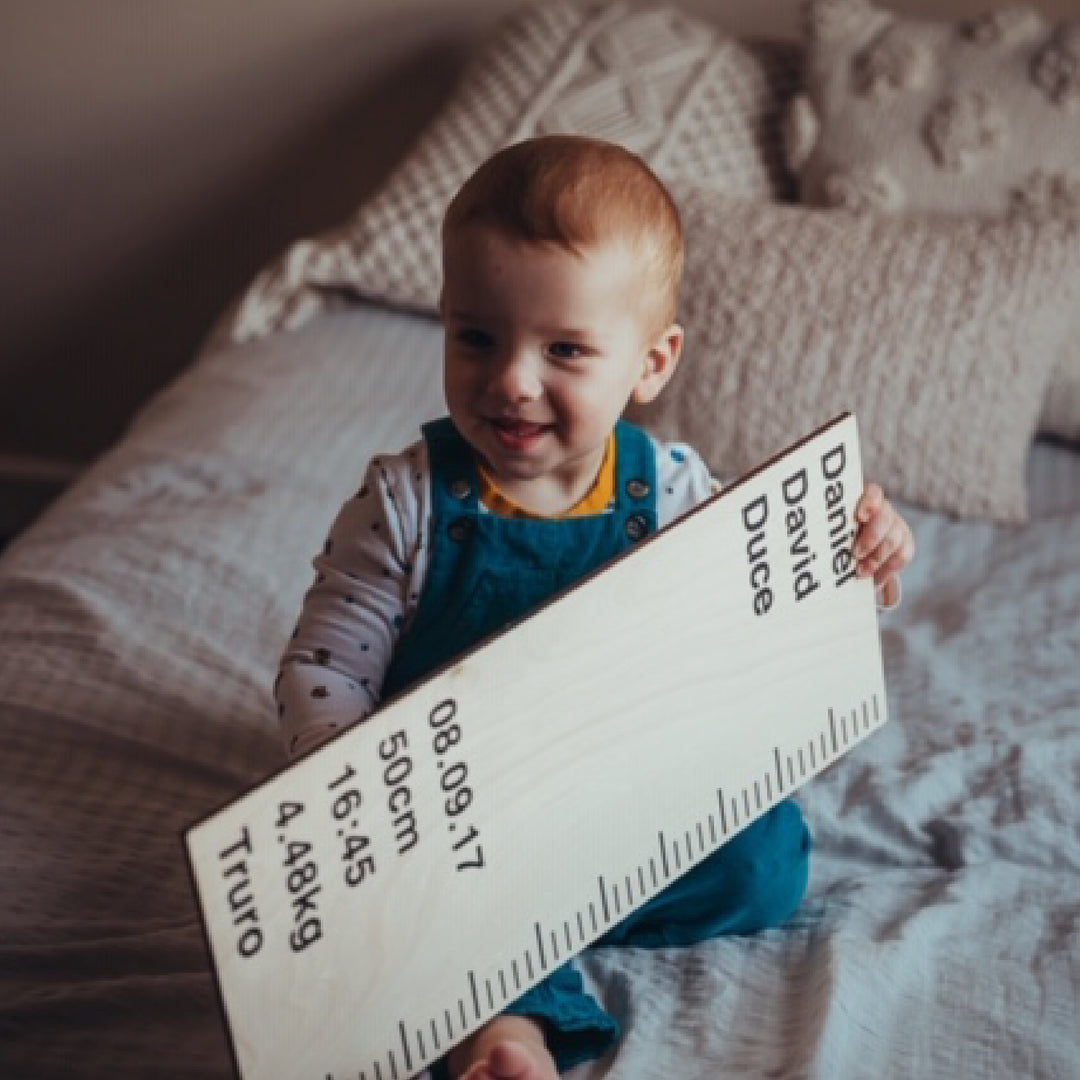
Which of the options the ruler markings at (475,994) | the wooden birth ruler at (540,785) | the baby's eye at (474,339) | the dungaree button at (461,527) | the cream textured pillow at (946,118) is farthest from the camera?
the cream textured pillow at (946,118)

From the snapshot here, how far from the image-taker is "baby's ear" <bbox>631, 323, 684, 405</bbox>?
1.04m

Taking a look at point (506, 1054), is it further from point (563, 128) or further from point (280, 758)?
point (563, 128)

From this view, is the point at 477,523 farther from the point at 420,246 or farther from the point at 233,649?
the point at 420,246

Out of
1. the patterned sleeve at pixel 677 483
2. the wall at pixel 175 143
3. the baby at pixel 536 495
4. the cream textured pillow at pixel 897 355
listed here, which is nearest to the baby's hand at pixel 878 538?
the baby at pixel 536 495

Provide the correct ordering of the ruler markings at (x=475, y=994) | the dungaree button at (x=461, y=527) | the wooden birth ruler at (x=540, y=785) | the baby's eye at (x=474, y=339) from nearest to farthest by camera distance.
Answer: the wooden birth ruler at (x=540, y=785) < the ruler markings at (x=475, y=994) < the baby's eye at (x=474, y=339) < the dungaree button at (x=461, y=527)

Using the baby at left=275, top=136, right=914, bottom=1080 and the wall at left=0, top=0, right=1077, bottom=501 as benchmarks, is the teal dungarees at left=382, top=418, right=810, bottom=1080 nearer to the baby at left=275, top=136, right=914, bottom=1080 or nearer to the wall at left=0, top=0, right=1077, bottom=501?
the baby at left=275, top=136, right=914, bottom=1080

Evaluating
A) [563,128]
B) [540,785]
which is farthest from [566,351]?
[563,128]

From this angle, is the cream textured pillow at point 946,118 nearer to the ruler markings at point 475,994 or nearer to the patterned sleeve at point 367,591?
the patterned sleeve at point 367,591

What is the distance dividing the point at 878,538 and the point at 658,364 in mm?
178

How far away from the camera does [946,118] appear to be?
1.72m

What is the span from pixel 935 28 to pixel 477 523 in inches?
38.9

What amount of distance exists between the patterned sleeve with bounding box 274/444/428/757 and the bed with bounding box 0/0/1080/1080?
0.17 metres

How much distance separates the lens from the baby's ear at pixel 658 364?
104cm

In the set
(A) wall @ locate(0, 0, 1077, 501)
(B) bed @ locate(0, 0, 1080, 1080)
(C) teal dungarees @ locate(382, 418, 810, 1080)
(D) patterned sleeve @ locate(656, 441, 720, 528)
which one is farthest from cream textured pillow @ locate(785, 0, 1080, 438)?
(C) teal dungarees @ locate(382, 418, 810, 1080)
